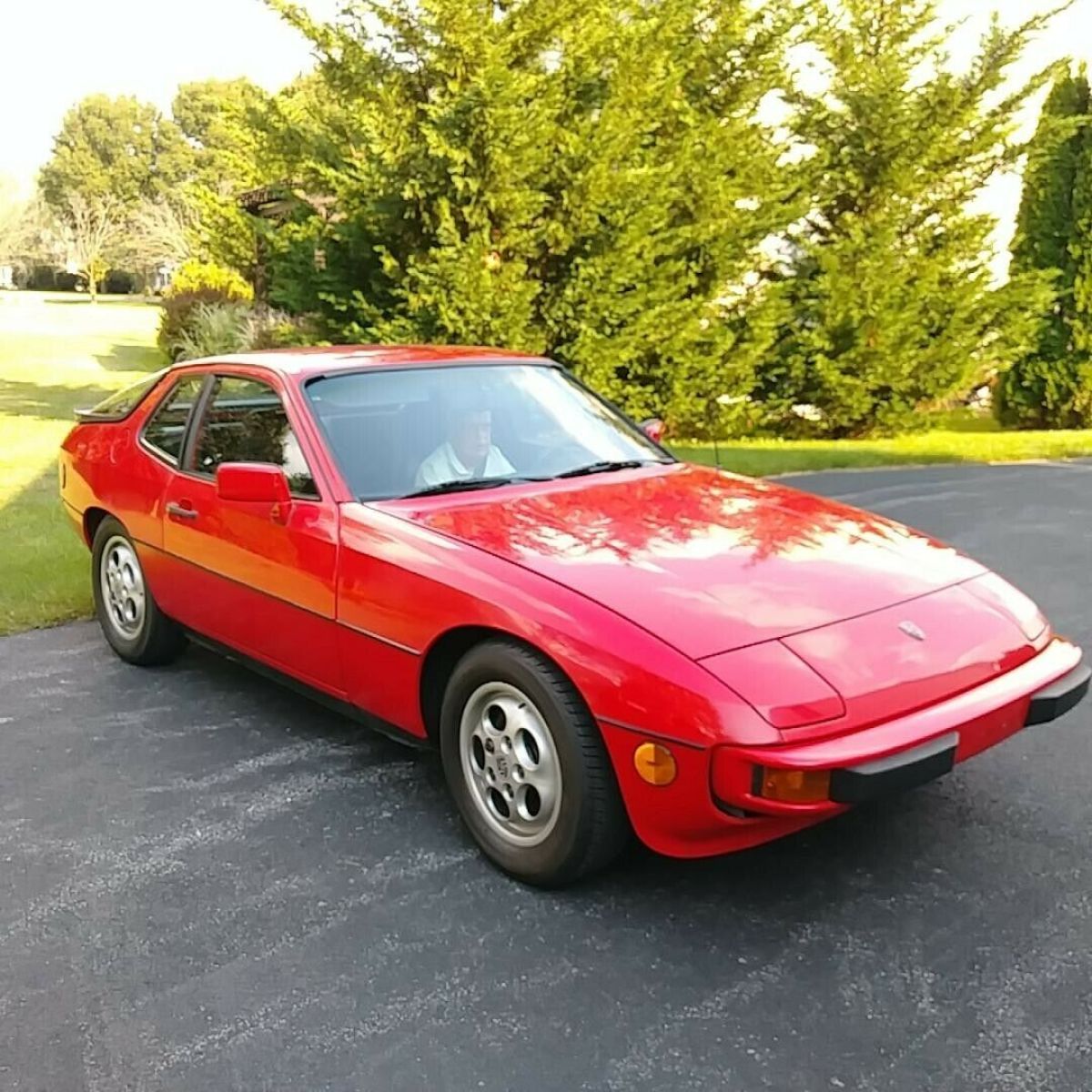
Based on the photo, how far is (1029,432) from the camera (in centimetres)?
1445

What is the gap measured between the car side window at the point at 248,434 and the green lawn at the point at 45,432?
1887mm

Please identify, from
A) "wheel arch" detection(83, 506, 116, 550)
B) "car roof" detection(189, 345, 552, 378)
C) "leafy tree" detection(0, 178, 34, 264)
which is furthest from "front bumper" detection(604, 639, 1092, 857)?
"leafy tree" detection(0, 178, 34, 264)

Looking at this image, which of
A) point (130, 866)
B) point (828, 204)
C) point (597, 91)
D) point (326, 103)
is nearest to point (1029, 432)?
point (828, 204)

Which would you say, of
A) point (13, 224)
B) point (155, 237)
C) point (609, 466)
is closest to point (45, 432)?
point (609, 466)

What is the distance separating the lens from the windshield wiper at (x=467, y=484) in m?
3.75

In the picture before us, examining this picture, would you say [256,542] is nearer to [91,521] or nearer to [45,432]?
[91,521]

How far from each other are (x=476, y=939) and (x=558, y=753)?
51 cm

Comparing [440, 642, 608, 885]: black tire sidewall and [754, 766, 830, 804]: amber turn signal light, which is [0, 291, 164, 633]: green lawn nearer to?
[440, 642, 608, 885]: black tire sidewall

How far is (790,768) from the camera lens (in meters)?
2.57

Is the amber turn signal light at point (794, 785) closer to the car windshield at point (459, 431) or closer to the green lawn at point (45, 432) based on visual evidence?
the car windshield at point (459, 431)

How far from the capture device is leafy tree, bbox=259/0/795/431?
1066cm

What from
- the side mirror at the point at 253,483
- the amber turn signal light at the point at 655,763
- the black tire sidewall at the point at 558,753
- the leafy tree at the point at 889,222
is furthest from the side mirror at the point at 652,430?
the leafy tree at the point at 889,222

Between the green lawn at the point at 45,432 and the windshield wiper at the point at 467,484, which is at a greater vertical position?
the windshield wiper at the point at 467,484

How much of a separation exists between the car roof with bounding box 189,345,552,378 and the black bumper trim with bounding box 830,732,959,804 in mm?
2398
